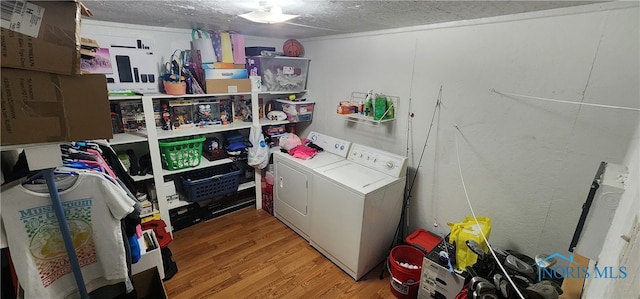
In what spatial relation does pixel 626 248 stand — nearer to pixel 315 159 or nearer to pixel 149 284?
pixel 315 159

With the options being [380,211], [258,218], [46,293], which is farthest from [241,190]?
[46,293]

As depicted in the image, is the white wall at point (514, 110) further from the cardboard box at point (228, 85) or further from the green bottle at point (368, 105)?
the cardboard box at point (228, 85)

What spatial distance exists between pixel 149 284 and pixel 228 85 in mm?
1770

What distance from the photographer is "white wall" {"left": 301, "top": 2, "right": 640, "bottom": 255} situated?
4.54 feet

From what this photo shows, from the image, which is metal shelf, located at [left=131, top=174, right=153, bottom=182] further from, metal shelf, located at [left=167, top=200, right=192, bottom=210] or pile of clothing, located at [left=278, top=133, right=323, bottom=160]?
pile of clothing, located at [left=278, top=133, right=323, bottom=160]

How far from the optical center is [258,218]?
3.04 meters

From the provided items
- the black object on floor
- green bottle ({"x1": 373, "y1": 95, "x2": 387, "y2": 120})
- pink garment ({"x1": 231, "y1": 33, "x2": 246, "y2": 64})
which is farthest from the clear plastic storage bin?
the black object on floor

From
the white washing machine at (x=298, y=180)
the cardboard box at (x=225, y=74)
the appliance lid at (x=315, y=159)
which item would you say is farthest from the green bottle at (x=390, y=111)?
the cardboard box at (x=225, y=74)

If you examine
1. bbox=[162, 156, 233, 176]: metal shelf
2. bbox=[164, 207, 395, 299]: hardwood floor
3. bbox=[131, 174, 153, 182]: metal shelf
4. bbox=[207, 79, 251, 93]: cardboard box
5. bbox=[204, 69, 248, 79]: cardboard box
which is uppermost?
bbox=[204, 69, 248, 79]: cardboard box

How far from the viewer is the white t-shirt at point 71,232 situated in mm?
1071

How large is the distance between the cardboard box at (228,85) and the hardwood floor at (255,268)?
1432mm

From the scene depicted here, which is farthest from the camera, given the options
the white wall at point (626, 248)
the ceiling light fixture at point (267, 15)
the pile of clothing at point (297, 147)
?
the pile of clothing at point (297, 147)

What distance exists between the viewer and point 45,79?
2.93 feet

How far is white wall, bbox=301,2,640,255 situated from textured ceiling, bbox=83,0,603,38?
0.15m
